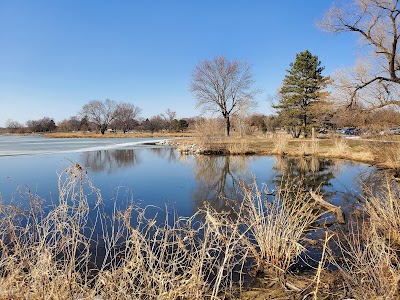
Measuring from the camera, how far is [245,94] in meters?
37.8

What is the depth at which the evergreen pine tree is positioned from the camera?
3125 centimetres

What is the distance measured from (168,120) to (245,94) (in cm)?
4106

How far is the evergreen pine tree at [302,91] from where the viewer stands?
103 feet

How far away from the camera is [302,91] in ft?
104

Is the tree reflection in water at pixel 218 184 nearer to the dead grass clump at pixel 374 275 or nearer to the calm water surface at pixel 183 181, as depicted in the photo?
the calm water surface at pixel 183 181

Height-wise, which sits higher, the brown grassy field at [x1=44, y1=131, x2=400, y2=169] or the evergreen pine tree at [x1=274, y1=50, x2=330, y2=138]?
the evergreen pine tree at [x1=274, y1=50, x2=330, y2=138]

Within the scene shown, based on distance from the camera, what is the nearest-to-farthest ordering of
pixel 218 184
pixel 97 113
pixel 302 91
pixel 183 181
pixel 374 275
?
pixel 374 275
pixel 218 184
pixel 183 181
pixel 302 91
pixel 97 113

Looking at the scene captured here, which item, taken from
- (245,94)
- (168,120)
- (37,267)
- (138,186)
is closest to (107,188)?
(138,186)

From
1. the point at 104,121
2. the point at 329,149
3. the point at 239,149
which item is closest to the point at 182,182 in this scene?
the point at 239,149

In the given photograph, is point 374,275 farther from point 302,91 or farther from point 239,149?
point 302,91

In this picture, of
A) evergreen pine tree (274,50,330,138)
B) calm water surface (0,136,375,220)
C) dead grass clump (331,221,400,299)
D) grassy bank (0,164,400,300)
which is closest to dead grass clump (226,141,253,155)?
calm water surface (0,136,375,220)

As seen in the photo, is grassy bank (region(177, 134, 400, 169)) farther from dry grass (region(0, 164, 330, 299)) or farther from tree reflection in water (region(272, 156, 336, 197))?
dry grass (region(0, 164, 330, 299))

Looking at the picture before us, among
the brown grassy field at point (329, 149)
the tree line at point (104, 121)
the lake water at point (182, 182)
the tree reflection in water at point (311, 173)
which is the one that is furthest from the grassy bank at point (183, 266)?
the tree line at point (104, 121)

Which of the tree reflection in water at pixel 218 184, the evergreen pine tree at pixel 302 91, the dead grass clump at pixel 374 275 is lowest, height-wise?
the tree reflection in water at pixel 218 184
